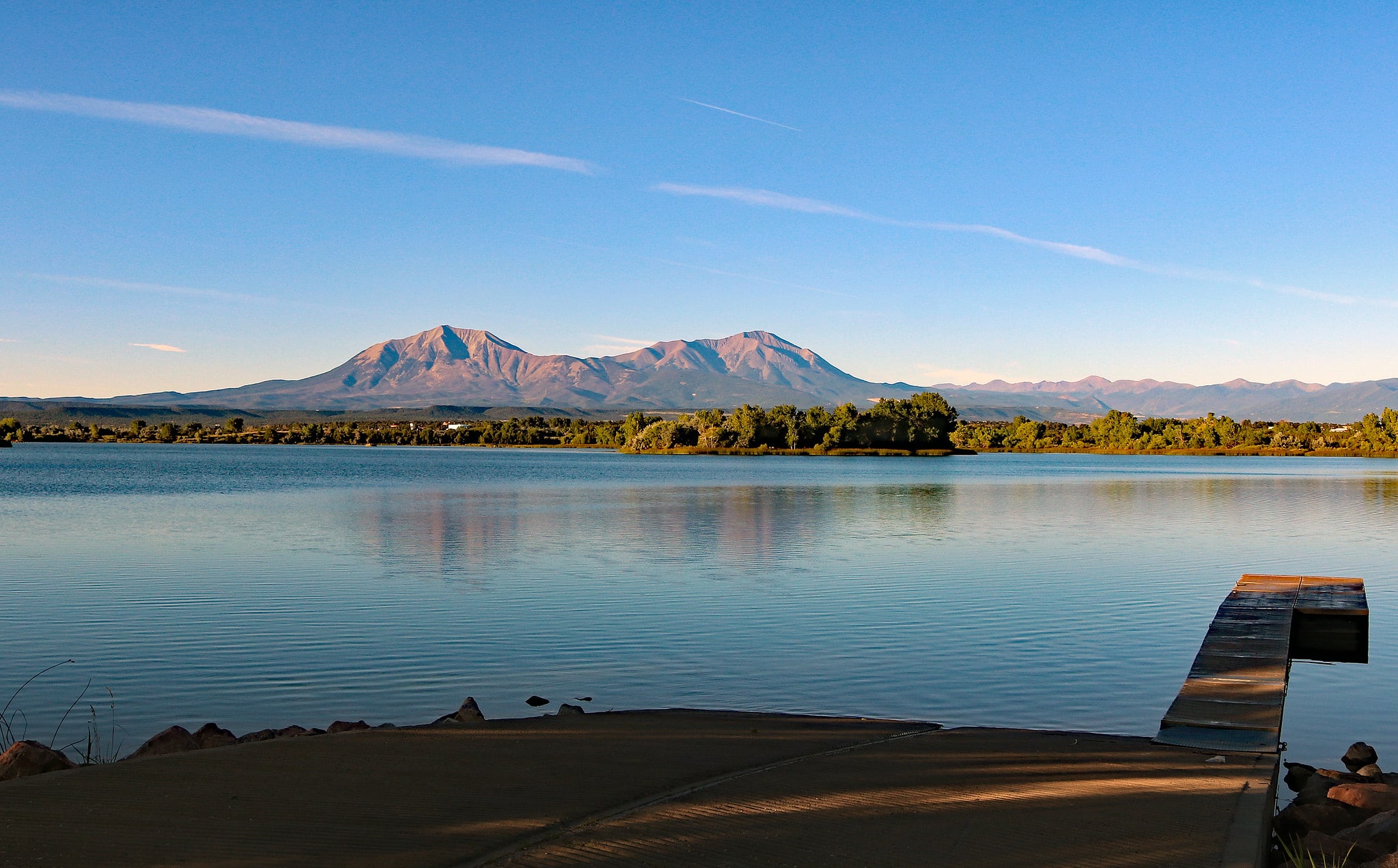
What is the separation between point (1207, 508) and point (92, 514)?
46.7m

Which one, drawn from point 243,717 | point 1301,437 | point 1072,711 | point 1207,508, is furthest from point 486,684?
point 1301,437

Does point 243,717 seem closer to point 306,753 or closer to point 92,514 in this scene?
point 306,753

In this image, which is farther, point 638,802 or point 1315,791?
point 1315,791

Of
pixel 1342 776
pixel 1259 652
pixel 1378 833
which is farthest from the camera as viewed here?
pixel 1259 652

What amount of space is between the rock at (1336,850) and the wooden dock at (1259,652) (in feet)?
5.11

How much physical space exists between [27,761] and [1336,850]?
31.7 feet

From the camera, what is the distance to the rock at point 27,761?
830 centimetres

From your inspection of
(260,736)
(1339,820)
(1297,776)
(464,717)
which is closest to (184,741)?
(260,736)

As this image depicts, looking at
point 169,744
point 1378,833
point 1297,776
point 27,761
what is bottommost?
point 1297,776

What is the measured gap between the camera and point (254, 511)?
4262 cm

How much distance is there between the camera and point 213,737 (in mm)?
9742

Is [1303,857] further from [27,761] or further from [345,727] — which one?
[27,761]

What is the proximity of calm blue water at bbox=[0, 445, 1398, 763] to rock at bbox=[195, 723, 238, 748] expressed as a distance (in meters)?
1.23

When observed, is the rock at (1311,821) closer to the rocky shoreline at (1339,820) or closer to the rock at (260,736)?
the rocky shoreline at (1339,820)
